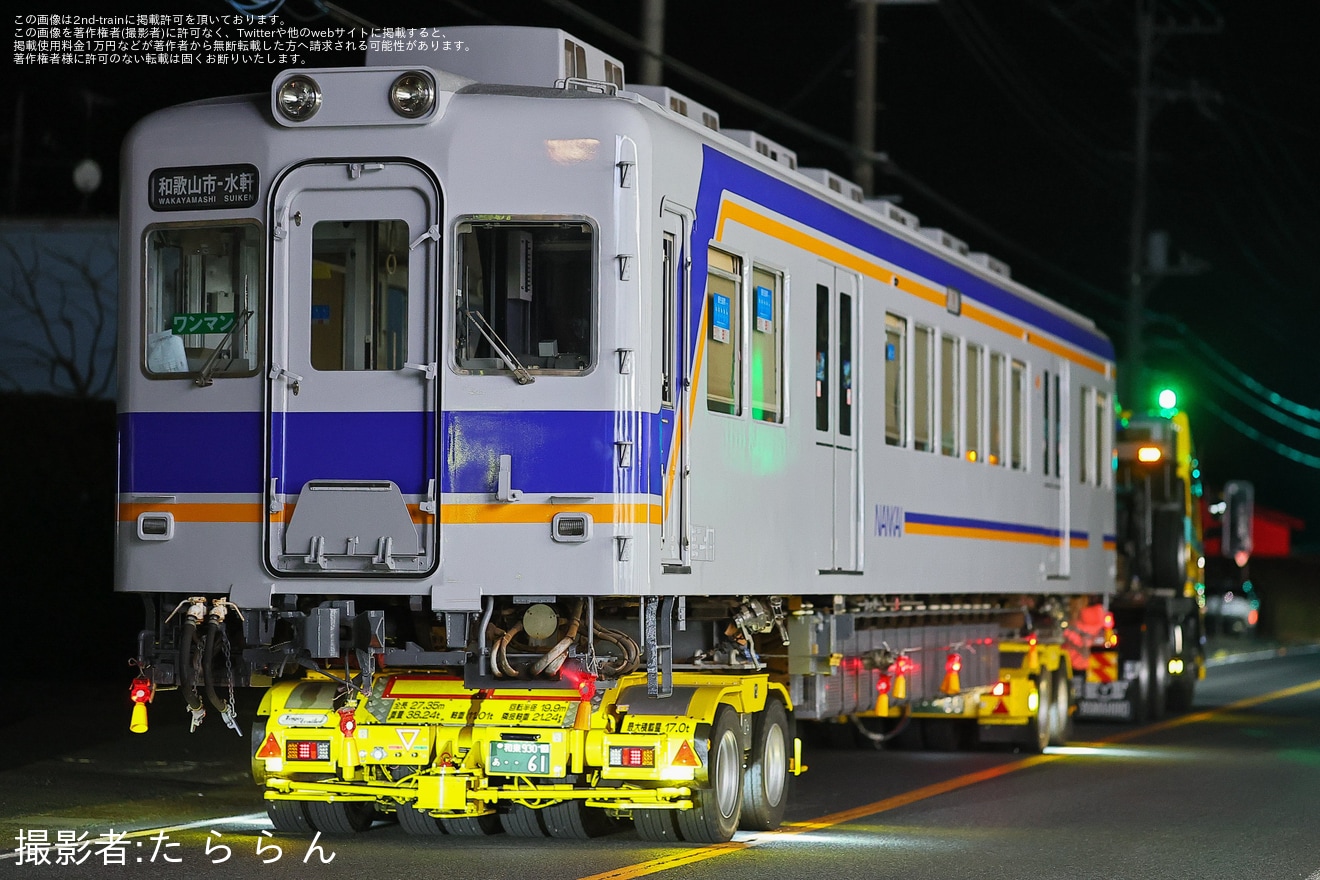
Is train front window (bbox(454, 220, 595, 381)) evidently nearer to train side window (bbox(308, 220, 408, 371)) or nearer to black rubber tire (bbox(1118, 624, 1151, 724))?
train side window (bbox(308, 220, 408, 371))

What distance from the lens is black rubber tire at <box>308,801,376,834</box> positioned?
39.2ft

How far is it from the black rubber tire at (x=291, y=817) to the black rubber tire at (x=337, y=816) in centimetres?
3

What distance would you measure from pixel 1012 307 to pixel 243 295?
9009 mm

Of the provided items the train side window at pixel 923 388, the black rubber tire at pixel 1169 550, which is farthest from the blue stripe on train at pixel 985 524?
the black rubber tire at pixel 1169 550

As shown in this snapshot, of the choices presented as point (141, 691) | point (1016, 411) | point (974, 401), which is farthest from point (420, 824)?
point (1016, 411)

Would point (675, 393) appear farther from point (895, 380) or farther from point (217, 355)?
point (895, 380)

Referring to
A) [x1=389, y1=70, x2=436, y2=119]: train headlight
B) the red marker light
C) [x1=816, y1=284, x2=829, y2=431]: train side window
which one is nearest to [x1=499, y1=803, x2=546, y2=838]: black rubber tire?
the red marker light

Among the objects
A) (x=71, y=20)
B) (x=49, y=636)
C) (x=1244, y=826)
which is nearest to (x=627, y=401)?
(x=1244, y=826)

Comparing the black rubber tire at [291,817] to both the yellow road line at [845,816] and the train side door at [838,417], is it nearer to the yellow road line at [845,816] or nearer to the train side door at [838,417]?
the yellow road line at [845,816]

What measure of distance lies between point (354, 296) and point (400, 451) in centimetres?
88

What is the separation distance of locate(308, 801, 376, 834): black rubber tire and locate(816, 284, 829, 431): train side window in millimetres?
3710

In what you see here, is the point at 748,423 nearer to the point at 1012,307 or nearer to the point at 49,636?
the point at 1012,307

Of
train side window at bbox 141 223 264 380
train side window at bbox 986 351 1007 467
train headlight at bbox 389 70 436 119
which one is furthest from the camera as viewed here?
train side window at bbox 986 351 1007 467

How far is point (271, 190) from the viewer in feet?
36.1
